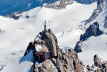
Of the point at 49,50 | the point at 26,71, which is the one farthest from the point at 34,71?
the point at 26,71

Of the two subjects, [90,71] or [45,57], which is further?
[90,71]

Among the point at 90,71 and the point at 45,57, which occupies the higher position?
the point at 45,57

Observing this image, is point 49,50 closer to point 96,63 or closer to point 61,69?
point 61,69

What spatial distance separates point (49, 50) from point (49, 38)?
7.80m

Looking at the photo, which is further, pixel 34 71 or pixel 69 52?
pixel 69 52

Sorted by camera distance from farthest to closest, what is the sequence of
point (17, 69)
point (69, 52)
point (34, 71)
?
1. point (17, 69)
2. point (69, 52)
3. point (34, 71)

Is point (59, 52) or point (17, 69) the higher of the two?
point (59, 52)

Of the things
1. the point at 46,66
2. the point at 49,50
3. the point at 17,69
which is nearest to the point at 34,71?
the point at 46,66

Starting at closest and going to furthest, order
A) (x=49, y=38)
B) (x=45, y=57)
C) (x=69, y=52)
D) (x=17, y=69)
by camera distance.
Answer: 1. (x=45, y=57)
2. (x=49, y=38)
3. (x=69, y=52)
4. (x=17, y=69)

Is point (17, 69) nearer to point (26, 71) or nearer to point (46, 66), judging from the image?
point (26, 71)

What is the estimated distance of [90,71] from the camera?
171m

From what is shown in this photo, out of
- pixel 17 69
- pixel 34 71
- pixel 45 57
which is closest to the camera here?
pixel 34 71

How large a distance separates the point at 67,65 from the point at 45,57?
6680 millimetres

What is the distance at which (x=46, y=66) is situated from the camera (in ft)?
454
